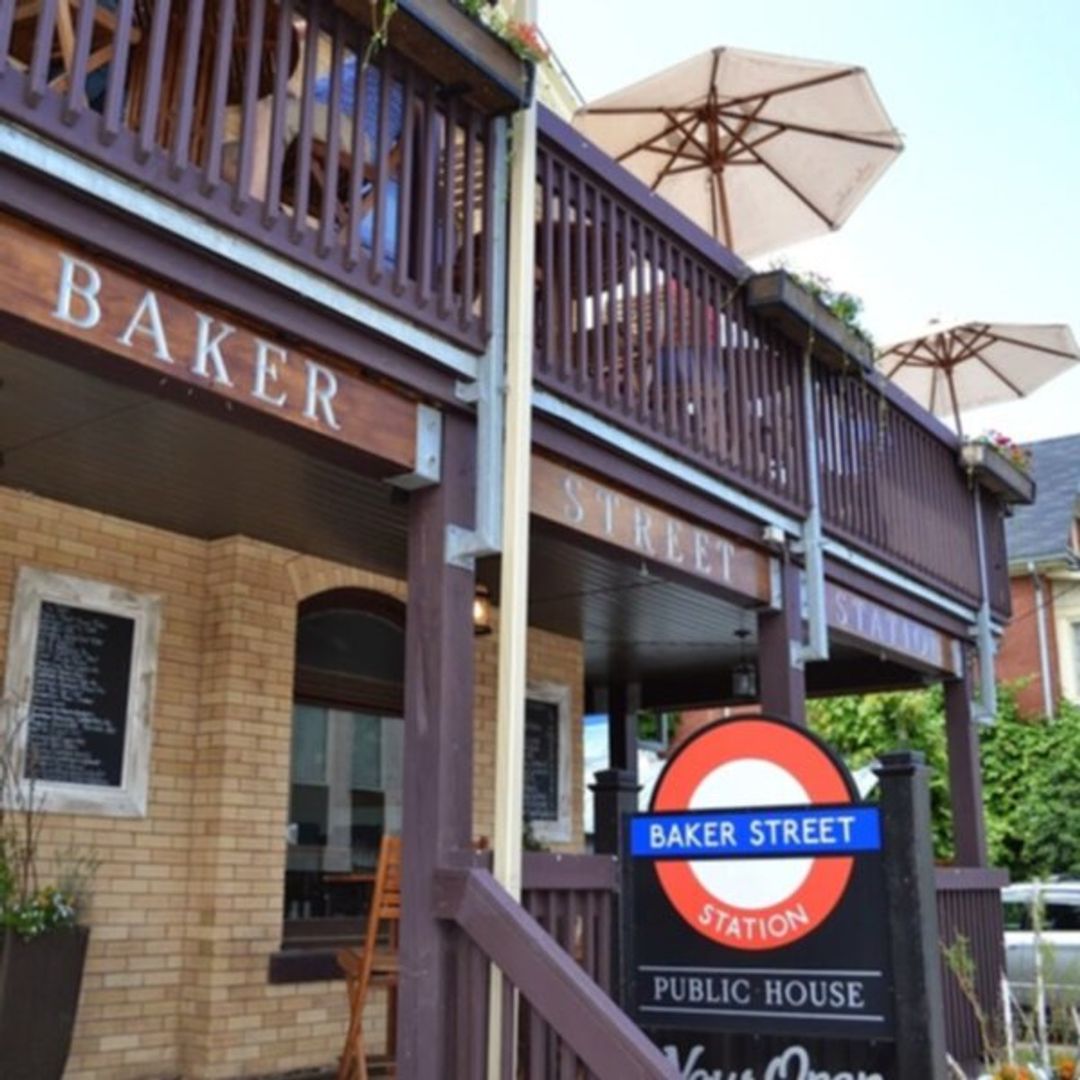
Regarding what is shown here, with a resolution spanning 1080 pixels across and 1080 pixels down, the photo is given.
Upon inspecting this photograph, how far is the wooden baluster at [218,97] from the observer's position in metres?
3.90

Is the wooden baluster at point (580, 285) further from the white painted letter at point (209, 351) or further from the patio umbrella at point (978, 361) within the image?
the patio umbrella at point (978, 361)

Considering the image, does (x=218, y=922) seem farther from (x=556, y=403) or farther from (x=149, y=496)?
(x=556, y=403)

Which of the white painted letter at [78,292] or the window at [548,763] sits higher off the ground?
the white painted letter at [78,292]

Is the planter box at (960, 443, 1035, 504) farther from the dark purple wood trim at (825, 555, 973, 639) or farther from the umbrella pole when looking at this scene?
the dark purple wood trim at (825, 555, 973, 639)

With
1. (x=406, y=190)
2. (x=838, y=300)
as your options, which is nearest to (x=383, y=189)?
(x=406, y=190)

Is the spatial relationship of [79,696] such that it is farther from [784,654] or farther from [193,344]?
[784,654]

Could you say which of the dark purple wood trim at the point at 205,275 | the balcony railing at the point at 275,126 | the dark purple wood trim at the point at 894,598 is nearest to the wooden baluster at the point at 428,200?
the balcony railing at the point at 275,126

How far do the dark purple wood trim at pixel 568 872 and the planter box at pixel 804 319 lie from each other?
3350 mm

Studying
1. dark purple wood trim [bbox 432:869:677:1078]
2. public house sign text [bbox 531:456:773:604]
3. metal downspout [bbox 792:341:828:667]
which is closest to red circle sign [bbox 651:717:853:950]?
dark purple wood trim [bbox 432:869:677:1078]

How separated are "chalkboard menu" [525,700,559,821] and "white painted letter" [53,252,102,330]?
5.80 metres

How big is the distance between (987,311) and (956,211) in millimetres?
6281

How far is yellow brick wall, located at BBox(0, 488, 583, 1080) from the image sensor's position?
19.9ft

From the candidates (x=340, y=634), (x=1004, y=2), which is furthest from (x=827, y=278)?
(x=1004, y=2)

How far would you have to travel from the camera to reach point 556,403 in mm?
5227
